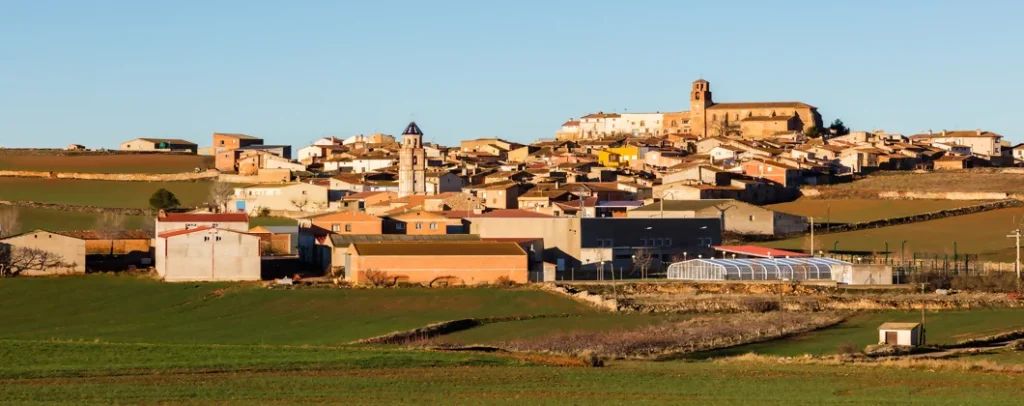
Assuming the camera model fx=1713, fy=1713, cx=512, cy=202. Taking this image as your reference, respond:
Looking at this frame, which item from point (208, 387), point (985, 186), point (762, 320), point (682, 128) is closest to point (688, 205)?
point (985, 186)

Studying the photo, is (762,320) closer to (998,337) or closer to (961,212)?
(998,337)

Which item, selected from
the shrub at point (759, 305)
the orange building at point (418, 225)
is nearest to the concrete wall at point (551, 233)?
the orange building at point (418, 225)

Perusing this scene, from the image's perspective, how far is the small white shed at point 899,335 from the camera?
35219 millimetres

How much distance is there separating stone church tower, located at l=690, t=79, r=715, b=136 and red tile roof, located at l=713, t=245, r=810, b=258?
6368cm

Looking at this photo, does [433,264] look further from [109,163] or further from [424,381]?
[109,163]

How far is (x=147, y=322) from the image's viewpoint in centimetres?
4288

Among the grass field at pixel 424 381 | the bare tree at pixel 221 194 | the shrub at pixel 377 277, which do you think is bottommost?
the grass field at pixel 424 381

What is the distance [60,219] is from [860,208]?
114 feet

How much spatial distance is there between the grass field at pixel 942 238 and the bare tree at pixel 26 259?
26018mm

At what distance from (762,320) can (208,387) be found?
1988 cm

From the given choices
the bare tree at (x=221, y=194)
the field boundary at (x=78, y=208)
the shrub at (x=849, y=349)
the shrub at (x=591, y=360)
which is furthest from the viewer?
the bare tree at (x=221, y=194)

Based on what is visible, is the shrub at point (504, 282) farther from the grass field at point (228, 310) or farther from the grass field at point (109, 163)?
the grass field at point (109, 163)

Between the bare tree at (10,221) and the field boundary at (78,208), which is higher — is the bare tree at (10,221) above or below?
below

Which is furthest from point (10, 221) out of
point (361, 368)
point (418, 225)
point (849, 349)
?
point (849, 349)
